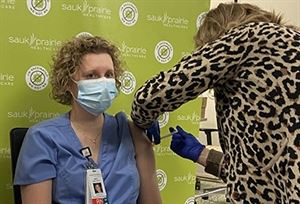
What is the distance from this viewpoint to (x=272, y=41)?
4.10 feet

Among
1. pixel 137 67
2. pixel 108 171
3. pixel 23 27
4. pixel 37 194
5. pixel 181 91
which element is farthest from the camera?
pixel 137 67

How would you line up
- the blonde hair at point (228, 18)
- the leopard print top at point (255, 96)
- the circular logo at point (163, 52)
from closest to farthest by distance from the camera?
the leopard print top at point (255, 96), the blonde hair at point (228, 18), the circular logo at point (163, 52)

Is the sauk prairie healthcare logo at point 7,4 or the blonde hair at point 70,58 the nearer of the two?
the blonde hair at point 70,58

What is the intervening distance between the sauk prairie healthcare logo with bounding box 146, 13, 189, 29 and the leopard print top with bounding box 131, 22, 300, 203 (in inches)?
38.5

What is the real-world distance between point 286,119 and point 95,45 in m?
0.87

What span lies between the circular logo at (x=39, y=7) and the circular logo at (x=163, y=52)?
597 millimetres

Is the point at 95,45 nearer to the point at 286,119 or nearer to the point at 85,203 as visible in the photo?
the point at 85,203

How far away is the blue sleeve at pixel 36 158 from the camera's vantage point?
1.66 metres

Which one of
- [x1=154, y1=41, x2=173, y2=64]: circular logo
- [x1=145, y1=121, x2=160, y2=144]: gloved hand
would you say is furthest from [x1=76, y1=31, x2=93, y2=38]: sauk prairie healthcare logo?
[x1=145, y1=121, x2=160, y2=144]: gloved hand

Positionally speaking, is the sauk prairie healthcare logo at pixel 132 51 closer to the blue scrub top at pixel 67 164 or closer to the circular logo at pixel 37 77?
the circular logo at pixel 37 77

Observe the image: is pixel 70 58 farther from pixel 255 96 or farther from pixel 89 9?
pixel 255 96

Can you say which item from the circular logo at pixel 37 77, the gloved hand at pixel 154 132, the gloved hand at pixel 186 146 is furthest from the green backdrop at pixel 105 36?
the gloved hand at pixel 186 146

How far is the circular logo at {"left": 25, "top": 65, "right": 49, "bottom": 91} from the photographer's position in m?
2.03

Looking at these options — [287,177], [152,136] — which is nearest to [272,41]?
[287,177]
